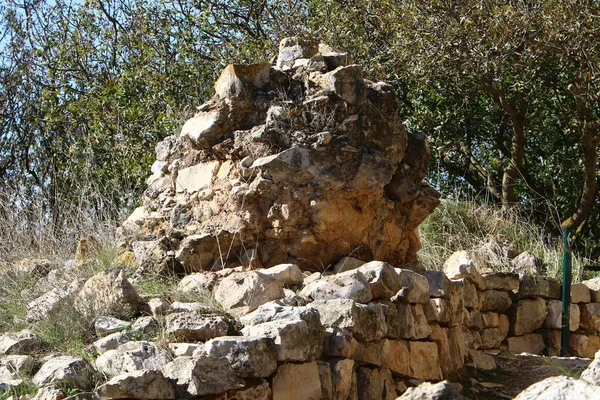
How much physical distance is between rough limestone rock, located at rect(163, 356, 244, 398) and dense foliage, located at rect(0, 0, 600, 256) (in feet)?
20.3

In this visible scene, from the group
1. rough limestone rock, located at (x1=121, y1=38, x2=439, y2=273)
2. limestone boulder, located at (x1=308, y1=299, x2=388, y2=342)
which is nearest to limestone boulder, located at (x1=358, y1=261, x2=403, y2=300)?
limestone boulder, located at (x1=308, y1=299, x2=388, y2=342)

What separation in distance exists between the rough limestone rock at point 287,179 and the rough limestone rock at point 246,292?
878mm

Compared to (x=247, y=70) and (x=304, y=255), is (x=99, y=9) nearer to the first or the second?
(x=247, y=70)

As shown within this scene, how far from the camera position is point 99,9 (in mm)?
14266

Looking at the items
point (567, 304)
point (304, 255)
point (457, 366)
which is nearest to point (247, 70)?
point (304, 255)

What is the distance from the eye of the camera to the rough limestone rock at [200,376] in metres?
4.58

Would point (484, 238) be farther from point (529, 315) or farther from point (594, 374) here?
point (594, 374)

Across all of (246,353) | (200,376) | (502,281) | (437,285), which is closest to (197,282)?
(246,353)

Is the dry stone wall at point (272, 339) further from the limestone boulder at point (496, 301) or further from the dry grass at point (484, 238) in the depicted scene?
the dry grass at point (484, 238)

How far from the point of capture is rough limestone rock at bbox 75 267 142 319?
18.5 ft

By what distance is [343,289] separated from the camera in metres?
5.94

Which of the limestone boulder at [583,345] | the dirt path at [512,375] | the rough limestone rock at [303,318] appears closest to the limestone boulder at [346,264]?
the dirt path at [512,375]

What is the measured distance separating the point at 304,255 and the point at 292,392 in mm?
2032

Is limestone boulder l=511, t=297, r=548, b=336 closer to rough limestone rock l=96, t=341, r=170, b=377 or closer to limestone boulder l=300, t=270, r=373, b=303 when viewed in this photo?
limestone boulder l=300, t=270, r=373, b=303
